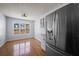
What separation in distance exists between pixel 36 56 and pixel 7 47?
53 cm

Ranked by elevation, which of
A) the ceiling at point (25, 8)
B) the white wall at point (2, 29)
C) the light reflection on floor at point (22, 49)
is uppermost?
the ceiling at point (25, 8)

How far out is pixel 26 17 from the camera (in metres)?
1.65

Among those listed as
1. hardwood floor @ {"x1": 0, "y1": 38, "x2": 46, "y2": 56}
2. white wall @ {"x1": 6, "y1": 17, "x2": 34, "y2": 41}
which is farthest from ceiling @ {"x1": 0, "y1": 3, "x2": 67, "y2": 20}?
hardwood floor @ {"x1": 0, "y1": 38, "x2": 46, "y2": 56}

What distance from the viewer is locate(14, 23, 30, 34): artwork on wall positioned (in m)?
1.64

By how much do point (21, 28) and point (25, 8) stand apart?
37cm

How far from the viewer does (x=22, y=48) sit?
162cm

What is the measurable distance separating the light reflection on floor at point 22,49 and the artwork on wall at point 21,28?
8.6 inches

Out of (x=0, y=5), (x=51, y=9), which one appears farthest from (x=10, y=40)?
(x=51, y=9)

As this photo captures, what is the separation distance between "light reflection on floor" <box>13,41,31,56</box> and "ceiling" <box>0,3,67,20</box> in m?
0.51

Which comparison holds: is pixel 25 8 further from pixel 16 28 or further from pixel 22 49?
pixel 22 49

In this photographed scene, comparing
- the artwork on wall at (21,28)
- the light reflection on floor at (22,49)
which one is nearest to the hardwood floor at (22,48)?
the light reflection on floor at (22,49)

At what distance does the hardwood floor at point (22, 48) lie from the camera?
1562 mm

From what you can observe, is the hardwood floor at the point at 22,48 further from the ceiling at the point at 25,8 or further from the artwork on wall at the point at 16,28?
the ceiling at the point at 25,8

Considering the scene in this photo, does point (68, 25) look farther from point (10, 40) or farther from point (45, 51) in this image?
point (10, 40)
